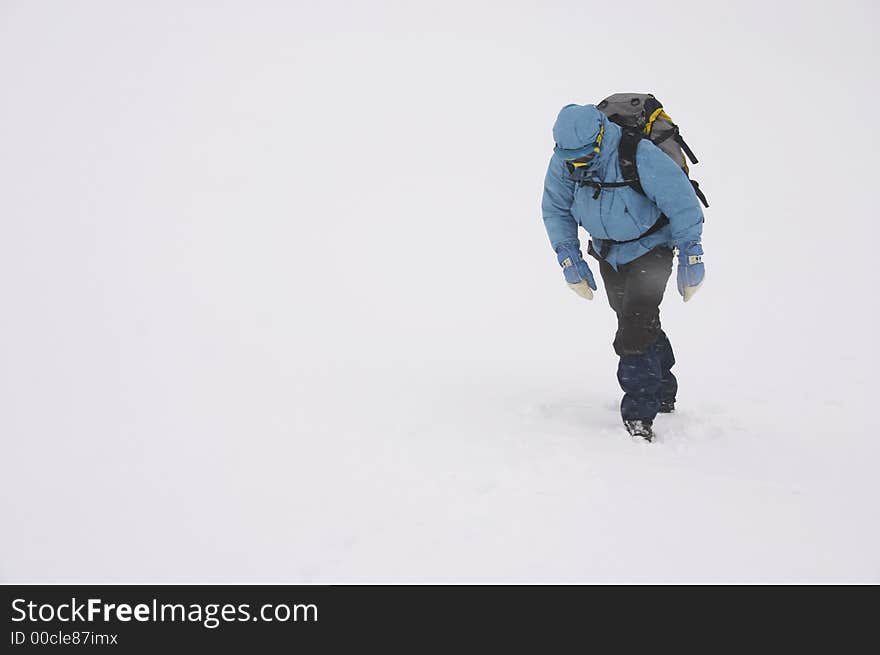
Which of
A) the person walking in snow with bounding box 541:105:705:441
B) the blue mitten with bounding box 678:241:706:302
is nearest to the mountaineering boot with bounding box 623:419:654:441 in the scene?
the person walking in snow with bounding box 541:105:705:441

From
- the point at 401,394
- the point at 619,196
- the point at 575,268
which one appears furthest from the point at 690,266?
the point at 401,394

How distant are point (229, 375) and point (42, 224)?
17.9m

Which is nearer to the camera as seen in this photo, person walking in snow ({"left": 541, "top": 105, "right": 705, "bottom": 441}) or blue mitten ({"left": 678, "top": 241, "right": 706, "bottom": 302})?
person walking in snow ({"left": 541, "top": 105, "right": 705, "bottom": 441})

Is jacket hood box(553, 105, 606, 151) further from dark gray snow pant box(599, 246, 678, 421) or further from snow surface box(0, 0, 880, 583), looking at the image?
snow surface box(0, 0, 880, 583)

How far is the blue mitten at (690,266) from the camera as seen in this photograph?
16.1 ft

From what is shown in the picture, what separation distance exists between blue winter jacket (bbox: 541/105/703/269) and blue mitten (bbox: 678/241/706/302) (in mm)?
52

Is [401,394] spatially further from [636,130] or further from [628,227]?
[636,130]

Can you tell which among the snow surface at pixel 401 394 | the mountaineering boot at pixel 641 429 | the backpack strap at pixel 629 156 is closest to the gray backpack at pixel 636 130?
the backpack strap at pixel 629 156

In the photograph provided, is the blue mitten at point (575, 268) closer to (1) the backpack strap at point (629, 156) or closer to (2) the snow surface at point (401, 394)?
(1) the backpack strap at point (629, 156)

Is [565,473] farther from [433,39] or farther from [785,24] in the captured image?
[433,39]

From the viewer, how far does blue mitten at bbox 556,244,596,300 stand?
547 cm

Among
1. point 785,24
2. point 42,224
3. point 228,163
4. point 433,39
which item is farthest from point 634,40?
point 42,224

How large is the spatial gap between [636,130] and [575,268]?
1.15 meters

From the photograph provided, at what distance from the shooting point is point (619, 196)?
4844mm
